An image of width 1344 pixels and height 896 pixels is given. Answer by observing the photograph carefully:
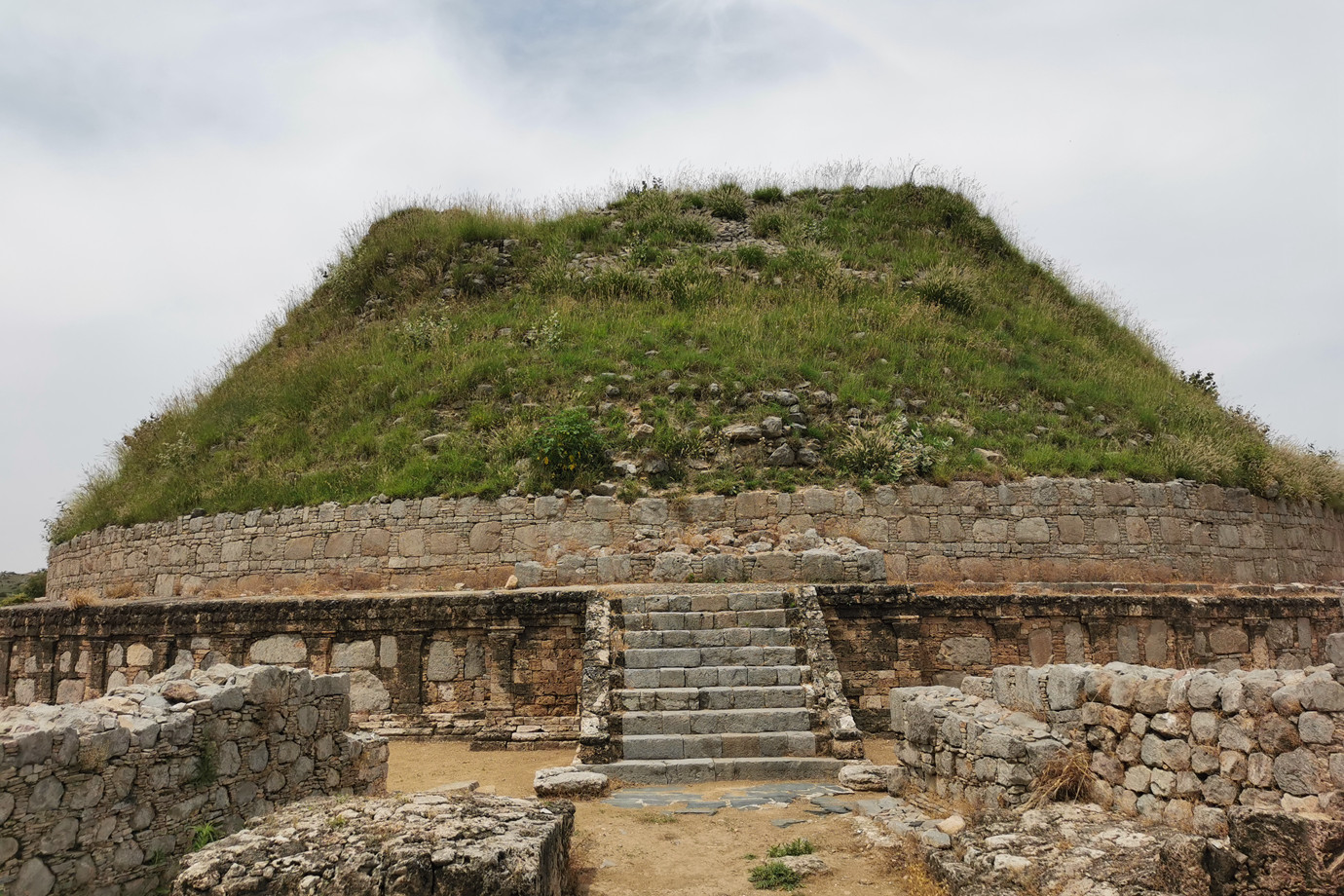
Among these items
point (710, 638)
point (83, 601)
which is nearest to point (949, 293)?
point (710, 638)

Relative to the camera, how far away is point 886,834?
6.49 meters

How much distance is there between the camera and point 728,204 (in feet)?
70.5

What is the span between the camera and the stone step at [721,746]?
8781 mm

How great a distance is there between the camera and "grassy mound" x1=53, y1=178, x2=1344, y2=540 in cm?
1432

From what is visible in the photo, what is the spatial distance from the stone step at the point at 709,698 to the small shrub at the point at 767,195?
15193 mm

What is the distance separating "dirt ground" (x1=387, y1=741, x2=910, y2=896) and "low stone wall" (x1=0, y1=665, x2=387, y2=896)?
6.23ft

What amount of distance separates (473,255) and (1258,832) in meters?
18.0

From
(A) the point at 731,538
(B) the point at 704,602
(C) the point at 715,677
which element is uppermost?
(A) the point at 731,538

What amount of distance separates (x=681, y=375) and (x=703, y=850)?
10.1 metres

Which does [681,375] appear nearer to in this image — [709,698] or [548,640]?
[548,640]

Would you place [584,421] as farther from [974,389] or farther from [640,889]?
[640,889]

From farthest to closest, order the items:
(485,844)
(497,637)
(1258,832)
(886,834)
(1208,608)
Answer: (1208,608), (497,637), (886,834), (485,844), (1258,832)

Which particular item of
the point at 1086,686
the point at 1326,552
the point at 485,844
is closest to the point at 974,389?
the point at 1326,552

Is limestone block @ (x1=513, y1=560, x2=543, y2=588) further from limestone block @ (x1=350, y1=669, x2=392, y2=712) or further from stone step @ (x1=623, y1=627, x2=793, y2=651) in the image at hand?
stone step @ (x1=623, y1=627, x2=793, y2=651)
